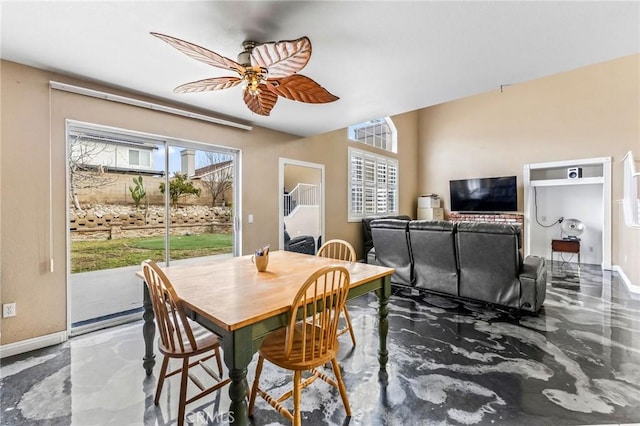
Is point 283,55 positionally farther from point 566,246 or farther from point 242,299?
point 566,246

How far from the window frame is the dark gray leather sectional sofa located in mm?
2314

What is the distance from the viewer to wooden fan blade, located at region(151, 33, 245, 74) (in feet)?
5.03

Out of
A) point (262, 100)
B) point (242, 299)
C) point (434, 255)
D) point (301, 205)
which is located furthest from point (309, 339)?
point (301, 205)

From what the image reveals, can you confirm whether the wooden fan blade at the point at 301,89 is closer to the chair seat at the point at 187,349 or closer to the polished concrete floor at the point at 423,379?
the chair seat at the point at 187,349

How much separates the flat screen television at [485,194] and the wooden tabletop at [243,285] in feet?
19.3

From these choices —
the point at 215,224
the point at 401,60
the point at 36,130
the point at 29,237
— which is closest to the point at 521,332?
the point at 401,60

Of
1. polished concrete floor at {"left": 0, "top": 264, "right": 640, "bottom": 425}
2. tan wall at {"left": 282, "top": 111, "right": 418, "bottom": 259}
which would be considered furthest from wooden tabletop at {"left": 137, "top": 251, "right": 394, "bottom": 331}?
tan wall at {"left": 282, "top": 111, "right": 418, "bottom": 259}

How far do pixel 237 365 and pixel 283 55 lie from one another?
1.66 metres

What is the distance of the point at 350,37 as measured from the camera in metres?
2.06

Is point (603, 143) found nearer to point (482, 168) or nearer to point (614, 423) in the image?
point (482, 168)

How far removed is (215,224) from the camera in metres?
4.16

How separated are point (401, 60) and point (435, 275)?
2588 millimetres

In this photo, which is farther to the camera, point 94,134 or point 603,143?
point 603,143

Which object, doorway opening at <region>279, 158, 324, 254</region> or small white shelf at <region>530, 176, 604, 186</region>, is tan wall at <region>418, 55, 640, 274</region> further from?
→ doorway opening at <region>279, 158, 324, 254</region>
